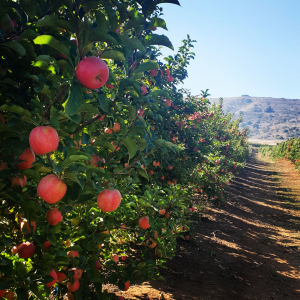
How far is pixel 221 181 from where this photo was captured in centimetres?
878

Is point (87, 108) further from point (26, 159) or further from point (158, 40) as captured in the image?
point (158, 40)

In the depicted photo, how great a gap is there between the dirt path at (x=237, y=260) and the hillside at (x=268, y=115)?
96.3 meters

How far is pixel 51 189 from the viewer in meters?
1.30

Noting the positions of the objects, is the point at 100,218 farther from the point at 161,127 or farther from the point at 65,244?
the point at 161,127

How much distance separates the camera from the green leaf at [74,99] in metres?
1.00

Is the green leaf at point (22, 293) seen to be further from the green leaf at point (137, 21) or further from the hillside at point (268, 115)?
the hillside at point (268, 115)

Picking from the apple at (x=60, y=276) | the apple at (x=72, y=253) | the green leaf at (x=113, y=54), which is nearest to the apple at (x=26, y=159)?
the green leaf at (x=113, y=54)

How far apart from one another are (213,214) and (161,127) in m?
4.96

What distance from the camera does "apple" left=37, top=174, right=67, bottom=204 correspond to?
51.0 inches

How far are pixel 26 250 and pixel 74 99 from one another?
52.1 inches

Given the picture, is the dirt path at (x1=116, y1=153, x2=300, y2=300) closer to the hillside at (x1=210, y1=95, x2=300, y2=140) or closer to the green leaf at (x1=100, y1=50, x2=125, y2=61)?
the green leaf at (x1=100, y1=50, x2=125, y2=61)

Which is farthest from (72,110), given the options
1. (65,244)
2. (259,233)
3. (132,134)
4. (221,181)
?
(221,181)

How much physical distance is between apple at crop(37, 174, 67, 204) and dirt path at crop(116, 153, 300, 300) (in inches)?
101

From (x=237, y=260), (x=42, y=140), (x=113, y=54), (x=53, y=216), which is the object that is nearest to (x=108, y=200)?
(x=53, y=216)
